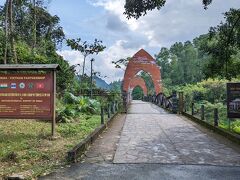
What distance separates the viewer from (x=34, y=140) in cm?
984

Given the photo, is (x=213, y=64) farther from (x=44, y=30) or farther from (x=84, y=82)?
(x=44, y=30)

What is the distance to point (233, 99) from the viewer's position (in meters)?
11.4

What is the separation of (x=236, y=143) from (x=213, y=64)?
162 inches

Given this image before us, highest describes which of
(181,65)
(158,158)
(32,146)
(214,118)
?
(181,65)

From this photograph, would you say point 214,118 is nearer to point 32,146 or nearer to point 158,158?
point 158,158

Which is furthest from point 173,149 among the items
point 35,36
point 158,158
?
point 35,36

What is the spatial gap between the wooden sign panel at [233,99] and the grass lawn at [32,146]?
4.38 m

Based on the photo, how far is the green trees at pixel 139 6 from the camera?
1183 cm

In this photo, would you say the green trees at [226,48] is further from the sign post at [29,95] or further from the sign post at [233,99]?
the sign post at [29,95]

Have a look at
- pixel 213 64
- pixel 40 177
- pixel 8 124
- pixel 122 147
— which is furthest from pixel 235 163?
pixel 8 124

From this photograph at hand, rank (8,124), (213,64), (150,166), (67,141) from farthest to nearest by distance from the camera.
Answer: (213,64) → (8,124) → (67,141) → (150,166)

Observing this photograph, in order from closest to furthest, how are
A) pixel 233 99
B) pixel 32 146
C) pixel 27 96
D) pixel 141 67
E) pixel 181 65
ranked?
pixel 32 146 → pixel 27 96 → pixel 233 99 → pixel 141 67 → pixel 181 65

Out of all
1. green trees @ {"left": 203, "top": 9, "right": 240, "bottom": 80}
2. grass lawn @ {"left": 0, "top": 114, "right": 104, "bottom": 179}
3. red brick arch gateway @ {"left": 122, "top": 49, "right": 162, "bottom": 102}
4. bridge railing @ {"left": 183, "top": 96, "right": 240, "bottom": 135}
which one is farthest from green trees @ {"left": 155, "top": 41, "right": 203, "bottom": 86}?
grass lawn @ {"left": 0, "top": 114, "right": 104, "bottom": 179}

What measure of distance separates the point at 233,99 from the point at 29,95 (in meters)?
5.87
